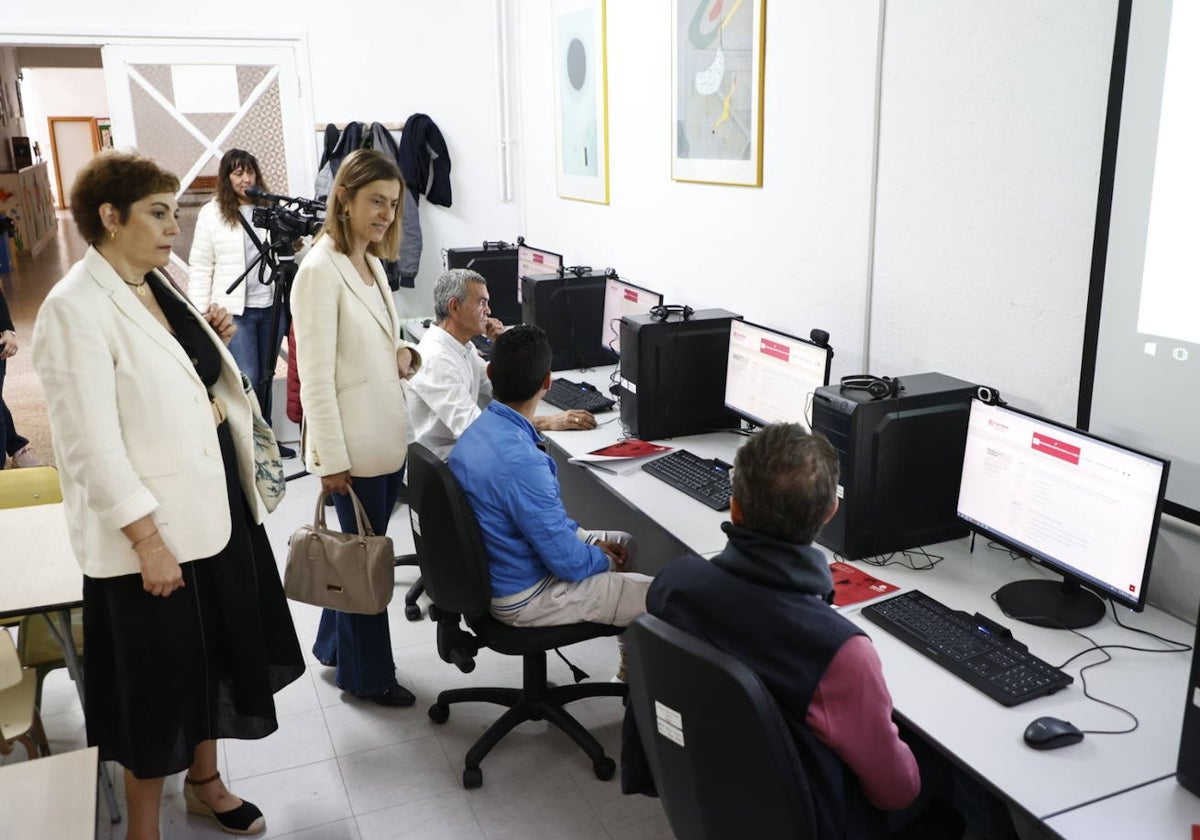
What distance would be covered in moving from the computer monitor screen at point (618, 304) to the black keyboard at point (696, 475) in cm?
78

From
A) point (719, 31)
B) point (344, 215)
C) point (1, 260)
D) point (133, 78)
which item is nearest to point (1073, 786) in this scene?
point (344, 215)

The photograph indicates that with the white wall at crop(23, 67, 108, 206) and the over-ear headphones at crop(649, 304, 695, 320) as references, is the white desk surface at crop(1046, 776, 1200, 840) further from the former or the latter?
the white wall at crop(23, 67, 108, 206)

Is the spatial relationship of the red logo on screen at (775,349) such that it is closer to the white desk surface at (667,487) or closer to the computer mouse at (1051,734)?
the white desk surface at (667,487)

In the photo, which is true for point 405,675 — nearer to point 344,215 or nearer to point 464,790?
point 464,790

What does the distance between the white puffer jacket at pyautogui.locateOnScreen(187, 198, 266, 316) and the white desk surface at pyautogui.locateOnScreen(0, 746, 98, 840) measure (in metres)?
3.57

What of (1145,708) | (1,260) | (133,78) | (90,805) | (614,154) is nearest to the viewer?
(90,805)

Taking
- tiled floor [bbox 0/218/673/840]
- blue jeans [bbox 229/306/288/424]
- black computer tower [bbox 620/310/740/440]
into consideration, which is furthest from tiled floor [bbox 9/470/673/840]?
blue jeans [bbox 229/306/288/424]

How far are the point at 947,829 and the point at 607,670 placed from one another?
1604mm

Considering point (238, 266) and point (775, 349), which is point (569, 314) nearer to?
point (775, 349)

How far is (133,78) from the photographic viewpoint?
5414mm

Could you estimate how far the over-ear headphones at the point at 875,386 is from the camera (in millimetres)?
2322

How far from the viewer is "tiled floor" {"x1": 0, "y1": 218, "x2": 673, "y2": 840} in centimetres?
247

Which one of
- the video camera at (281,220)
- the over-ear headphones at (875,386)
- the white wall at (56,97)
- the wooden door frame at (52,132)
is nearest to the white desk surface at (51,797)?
the over-ear headphones at (875,386)

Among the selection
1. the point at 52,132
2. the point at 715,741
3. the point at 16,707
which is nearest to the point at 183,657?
the point at 16,707
